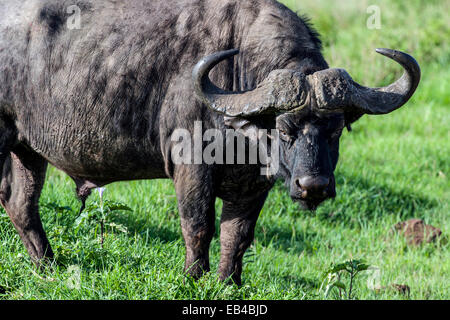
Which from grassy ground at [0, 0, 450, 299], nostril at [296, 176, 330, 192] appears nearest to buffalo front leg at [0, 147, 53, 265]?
grassy ground at [0, 0, 450, 299]

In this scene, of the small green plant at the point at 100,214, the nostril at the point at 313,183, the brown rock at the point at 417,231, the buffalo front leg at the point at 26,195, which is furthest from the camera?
the brown rock at the point at 417,231

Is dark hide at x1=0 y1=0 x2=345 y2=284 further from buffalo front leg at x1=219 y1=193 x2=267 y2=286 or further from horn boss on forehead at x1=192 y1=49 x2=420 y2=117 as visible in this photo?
horn boss on forehead at x1=192 y1=49 x2=420 y2=117

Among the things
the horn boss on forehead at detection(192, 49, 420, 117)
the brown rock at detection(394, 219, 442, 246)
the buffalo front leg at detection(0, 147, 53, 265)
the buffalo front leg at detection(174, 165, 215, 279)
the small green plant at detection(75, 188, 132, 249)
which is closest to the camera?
the horn boss on forehead at detection(192, 49, 420, 117)

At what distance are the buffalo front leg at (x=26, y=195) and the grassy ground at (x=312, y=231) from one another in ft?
0.46

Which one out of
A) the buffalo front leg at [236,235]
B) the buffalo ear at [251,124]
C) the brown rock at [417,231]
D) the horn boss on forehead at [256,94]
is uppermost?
→ the horn boss on forehead at [256,94]

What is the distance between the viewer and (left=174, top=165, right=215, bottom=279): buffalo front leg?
480cm

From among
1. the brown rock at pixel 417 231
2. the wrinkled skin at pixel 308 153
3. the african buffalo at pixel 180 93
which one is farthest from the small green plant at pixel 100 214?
the brown rock at pixel 417 231

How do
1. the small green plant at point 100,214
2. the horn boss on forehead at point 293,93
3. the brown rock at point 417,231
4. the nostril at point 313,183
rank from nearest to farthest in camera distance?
the nostril at point 313,183, the horn boss on forehead at point 293,93, the small green plant at point 100,214, the brown rock at point 417,231

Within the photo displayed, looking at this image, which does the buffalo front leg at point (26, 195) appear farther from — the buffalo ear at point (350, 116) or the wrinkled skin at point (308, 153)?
the buffalo ear at point (350, 116)

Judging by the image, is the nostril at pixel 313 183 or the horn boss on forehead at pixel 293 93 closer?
the nostril at pixel 313 183

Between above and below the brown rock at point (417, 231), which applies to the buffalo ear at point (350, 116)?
above

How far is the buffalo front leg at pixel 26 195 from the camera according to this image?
554 centimetres

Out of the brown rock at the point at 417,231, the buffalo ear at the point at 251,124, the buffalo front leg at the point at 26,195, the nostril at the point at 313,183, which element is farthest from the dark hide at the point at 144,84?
the brown rock at the point at 417,231
